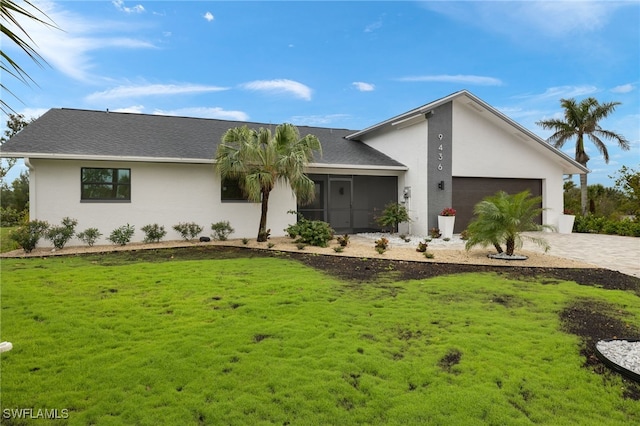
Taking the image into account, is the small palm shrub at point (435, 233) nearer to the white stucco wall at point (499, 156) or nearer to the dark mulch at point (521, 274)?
the white stucco wall at point (499, 156)

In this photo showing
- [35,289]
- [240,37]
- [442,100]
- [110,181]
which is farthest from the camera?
[240,37]

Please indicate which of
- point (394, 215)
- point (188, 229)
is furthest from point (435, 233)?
point (188, 229)

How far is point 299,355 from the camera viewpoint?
4051 millimetres

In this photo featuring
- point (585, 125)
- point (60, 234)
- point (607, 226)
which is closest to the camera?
point (60, 234)

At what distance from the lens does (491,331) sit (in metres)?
4.81

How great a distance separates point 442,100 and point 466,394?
45.1 feet

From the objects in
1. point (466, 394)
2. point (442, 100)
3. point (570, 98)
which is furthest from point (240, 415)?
point (570, 98)

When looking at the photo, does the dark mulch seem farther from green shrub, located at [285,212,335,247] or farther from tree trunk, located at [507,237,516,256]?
green shrub, located at [285,212,335,247]

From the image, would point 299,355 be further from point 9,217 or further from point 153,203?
point 9,217

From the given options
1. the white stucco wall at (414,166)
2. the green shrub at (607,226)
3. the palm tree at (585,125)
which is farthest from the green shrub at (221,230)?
the palm tree at (585,125)

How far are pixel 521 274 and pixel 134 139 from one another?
44.1 feet

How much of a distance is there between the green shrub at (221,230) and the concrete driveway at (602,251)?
408 inches

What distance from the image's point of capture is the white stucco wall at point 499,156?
16328mm

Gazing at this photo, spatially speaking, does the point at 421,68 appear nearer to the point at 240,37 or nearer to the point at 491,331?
the point at 240,37
